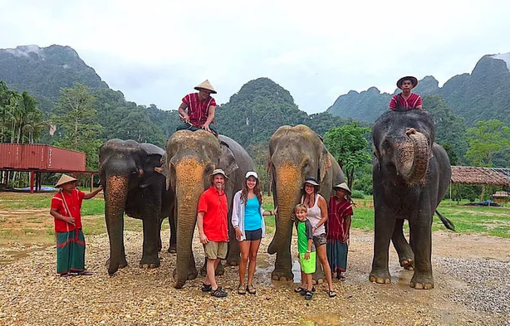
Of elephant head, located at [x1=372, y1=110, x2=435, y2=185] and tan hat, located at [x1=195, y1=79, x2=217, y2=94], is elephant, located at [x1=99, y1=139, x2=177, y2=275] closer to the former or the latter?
tan hat, located at [x1=195, y1=79, x2=217, y2=94]

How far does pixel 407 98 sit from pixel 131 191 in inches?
190

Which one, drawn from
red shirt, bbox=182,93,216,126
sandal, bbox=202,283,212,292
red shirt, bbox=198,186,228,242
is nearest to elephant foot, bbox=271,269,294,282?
sandal, bbox=202,283,212,292

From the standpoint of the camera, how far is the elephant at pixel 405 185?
5234 millimetres

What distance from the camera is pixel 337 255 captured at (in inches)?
250

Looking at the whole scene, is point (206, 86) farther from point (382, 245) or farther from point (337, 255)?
point (382, 245)

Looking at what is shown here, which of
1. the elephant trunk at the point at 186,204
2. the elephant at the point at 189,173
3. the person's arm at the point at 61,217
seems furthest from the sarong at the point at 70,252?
the elephant trunk at the point at 186,204

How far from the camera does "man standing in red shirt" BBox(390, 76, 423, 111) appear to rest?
6051 mm

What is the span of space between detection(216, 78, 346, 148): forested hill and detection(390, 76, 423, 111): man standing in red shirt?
66181 millimetres

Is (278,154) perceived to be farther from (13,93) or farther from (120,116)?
(120,116)

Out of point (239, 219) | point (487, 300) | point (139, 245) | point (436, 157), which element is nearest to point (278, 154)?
point (239, 219)

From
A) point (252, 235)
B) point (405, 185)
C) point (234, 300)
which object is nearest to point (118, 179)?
point (252, 235)

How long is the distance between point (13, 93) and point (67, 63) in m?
102

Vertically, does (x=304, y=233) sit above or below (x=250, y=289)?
above

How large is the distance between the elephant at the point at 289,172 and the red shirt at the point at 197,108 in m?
1.40
